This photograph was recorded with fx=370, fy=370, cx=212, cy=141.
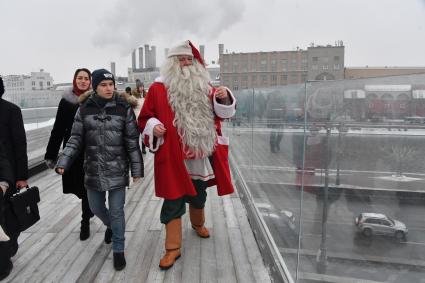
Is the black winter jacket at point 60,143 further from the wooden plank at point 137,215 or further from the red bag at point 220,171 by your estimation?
the red bag at point 220,171

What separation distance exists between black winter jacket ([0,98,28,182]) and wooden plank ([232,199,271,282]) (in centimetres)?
188

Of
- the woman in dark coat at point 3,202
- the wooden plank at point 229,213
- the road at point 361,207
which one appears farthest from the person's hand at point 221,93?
the woman in dark coat at point 3,202

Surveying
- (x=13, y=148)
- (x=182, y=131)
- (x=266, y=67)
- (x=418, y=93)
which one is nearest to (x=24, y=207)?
(x=13, y=148)

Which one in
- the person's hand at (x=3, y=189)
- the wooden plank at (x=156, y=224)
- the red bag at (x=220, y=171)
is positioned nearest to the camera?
the person's hand at (x=3, y=189)

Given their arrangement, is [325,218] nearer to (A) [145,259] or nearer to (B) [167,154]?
(B) [167,154]

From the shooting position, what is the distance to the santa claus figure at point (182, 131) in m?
2.77

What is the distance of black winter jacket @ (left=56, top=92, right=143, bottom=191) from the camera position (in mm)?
2770

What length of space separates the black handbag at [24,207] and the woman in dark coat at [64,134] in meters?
0.50

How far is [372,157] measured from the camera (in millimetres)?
1406

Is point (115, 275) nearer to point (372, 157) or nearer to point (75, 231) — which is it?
point (75, 231)

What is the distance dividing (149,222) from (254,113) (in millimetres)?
1858

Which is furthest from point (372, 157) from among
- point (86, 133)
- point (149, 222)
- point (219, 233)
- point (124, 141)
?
point (149, 222)

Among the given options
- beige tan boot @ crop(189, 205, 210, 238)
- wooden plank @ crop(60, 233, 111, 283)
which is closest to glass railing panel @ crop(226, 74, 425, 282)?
beige tan boot @ crop(189, 205, 210, 238)

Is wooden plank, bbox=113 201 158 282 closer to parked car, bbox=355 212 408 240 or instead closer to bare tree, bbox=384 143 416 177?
parked car, bbox=355 212 408 240
